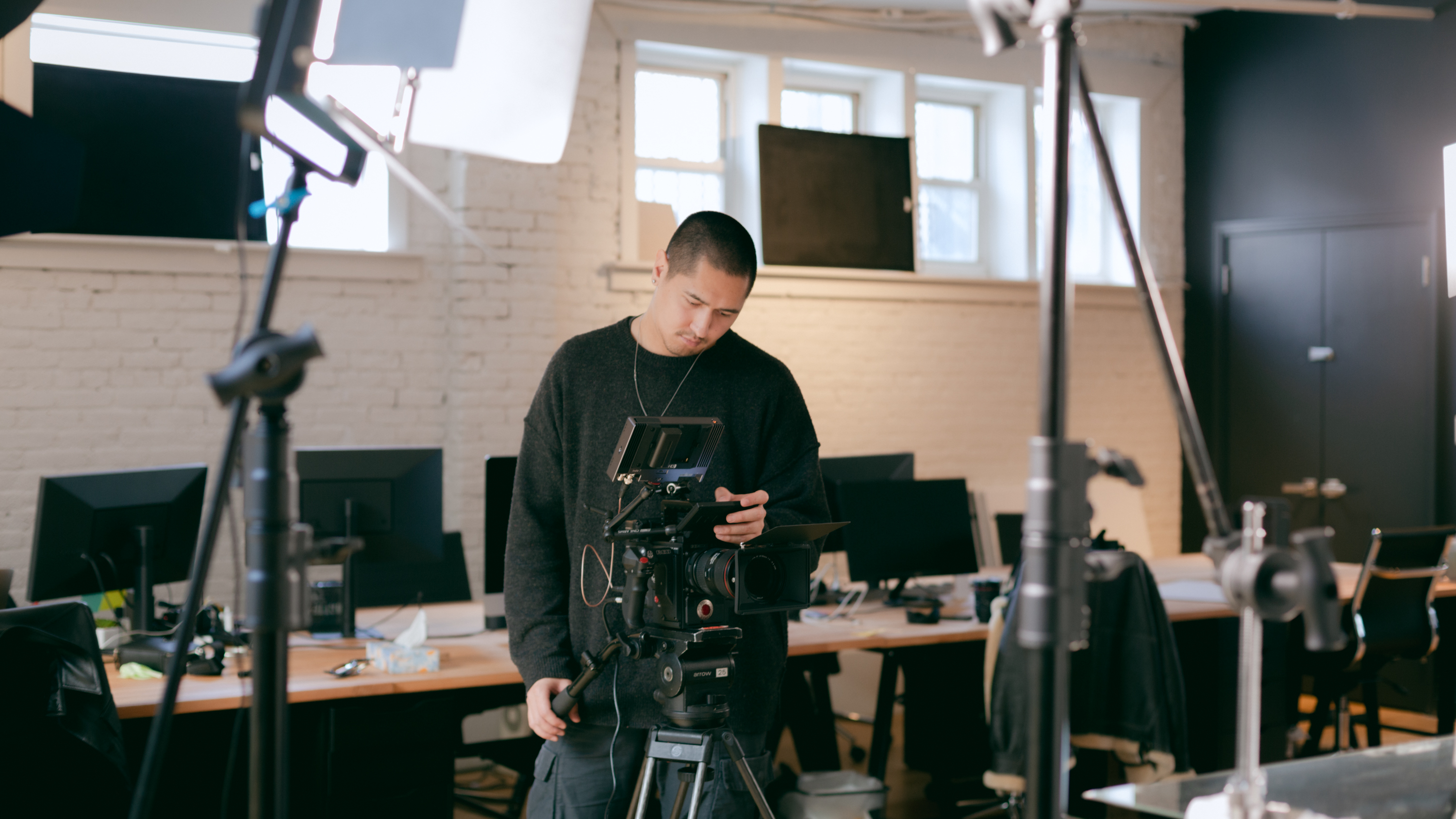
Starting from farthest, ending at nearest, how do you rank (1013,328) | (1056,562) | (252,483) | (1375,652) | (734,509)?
(1013,328) < (1375,652) < (734,509) < (252,483) < (1056,562)

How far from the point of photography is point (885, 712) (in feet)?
11.1

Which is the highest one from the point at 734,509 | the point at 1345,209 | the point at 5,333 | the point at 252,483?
the point at 1345,209

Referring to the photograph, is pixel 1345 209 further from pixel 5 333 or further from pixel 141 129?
pixel 5 333

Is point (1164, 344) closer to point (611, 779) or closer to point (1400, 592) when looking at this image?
point (611, 779)

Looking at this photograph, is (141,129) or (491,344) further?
(491,344)

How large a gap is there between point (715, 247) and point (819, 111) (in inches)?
157

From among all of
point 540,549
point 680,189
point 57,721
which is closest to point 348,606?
point 57,721

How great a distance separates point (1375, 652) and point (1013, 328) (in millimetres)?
2479

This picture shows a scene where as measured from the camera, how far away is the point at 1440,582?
400 cm

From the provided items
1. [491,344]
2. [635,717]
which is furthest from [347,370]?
[635,717]

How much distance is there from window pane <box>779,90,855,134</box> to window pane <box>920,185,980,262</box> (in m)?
0.54

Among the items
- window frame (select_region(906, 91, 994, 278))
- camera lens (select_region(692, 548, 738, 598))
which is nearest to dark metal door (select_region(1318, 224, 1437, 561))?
window frame (select_region(906, 91, 994, 278))

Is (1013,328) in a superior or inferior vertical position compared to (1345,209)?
inferior

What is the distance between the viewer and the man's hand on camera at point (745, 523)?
1566 mm
